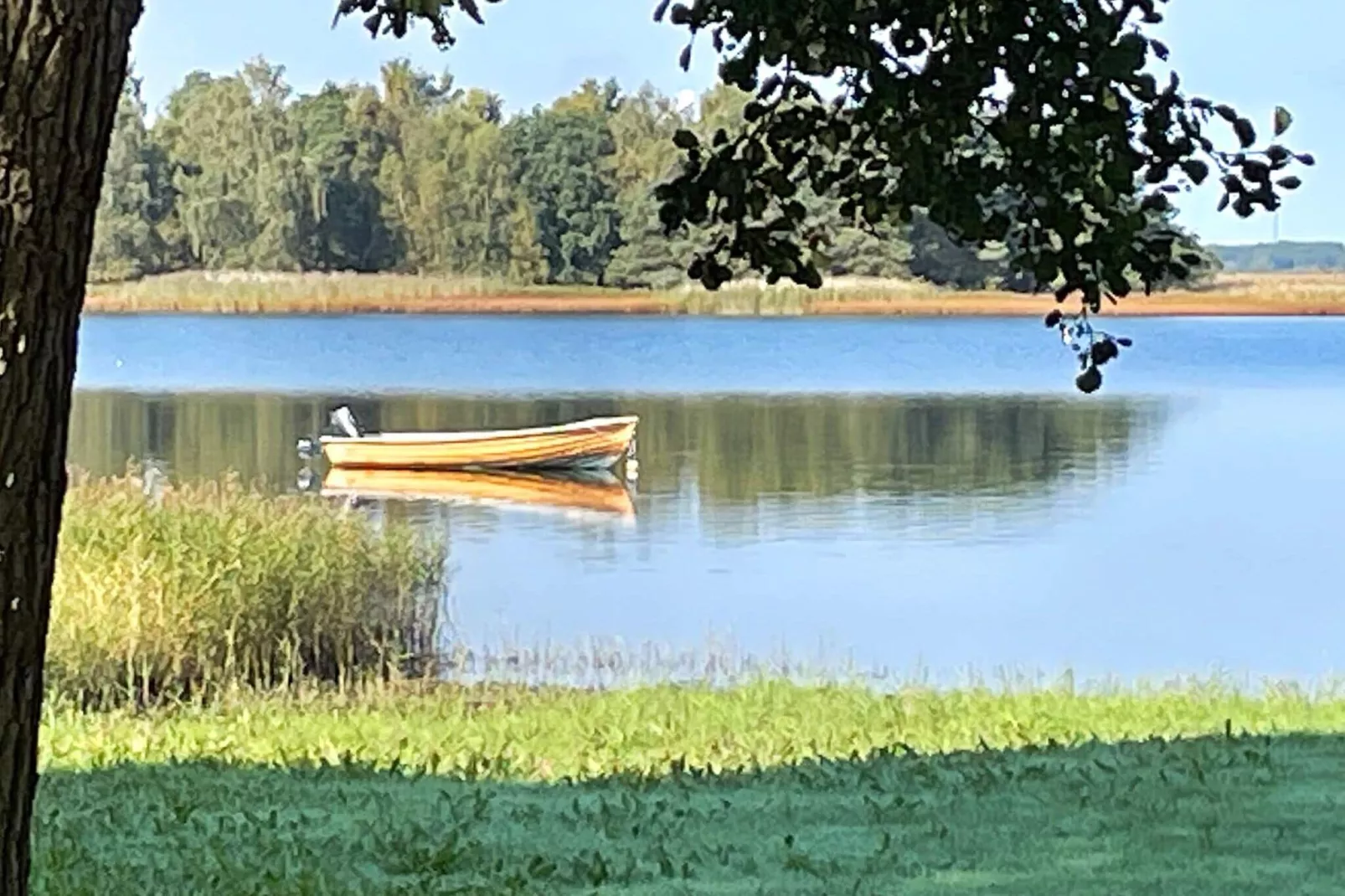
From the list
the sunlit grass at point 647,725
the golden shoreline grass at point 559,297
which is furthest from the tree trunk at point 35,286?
the golden shoreline grass at point 559,297

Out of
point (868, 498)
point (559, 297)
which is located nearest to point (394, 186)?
point (559, 297)

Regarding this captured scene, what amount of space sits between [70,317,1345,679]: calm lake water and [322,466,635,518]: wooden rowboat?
0.54 meters

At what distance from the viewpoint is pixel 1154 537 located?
21516 millimetres

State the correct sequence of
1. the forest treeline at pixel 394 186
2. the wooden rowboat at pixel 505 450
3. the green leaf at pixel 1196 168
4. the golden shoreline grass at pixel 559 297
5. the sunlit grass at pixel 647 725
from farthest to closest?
the golden shoreline grass at pixel 559 297 → the forest treeline at pixel 394 186 → the wooden rowboat at pixel 505 450 → the sunlit grass at pixel 647 725 → the green leaf at pixel 1196 168

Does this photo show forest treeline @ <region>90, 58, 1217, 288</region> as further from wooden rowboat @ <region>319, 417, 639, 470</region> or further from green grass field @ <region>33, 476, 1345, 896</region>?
green grass field @ <region>33, 476, 1345, 896</region>

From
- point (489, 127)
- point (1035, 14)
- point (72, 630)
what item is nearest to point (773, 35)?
point (1035, 14)

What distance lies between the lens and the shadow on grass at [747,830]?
4.70 m

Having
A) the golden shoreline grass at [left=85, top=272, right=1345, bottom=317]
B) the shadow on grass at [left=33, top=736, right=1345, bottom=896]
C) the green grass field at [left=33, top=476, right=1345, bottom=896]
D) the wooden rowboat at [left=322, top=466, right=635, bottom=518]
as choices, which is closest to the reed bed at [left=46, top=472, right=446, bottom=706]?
the green grass field at [left=33, top=476, right=1345, bottom=896]

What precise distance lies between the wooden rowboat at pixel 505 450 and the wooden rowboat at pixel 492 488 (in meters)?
0.13

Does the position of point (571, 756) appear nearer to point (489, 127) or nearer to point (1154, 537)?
point (1154, 537)

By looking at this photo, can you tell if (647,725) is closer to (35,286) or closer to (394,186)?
(35,286)

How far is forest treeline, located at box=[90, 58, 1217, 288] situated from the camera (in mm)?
51281

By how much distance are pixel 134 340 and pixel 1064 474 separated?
39.4m

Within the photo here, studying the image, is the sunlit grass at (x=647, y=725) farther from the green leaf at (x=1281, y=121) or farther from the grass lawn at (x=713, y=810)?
the green leaf at (x=1281, y=121)
